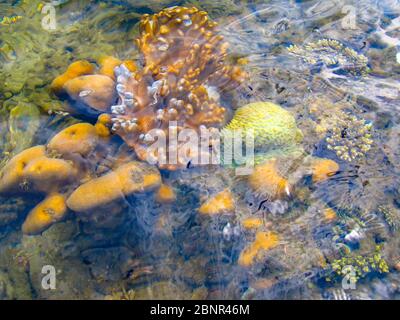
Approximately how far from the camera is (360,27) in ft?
18.9

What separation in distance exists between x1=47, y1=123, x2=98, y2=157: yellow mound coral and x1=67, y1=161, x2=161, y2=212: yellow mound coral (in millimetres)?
424

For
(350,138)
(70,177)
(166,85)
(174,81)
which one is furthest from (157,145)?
(350,138)

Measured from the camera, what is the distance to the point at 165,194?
133 inches

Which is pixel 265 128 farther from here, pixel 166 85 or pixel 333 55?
pixel 333 55

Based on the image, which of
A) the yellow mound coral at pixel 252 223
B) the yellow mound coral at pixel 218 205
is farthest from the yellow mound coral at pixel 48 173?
the yellow mound coral at pixel 252 223

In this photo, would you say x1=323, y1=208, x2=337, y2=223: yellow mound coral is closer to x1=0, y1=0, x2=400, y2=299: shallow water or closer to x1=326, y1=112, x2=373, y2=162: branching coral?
x1=0, y1=0, x2=400, y2=299: shallow water

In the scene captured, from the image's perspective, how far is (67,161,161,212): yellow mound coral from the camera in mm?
3080

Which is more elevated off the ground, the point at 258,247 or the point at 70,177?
the point at 70,177

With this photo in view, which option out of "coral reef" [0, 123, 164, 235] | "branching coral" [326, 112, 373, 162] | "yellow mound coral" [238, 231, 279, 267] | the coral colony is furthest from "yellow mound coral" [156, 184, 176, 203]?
"branching coral" [326, 112, 373, 162]

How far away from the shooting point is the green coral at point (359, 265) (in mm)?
3457

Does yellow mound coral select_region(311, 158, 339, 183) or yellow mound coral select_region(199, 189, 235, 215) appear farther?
yellow mound coral select_region(311, 158, 339, 183)

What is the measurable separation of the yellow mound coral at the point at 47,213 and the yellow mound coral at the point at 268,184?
2.06m

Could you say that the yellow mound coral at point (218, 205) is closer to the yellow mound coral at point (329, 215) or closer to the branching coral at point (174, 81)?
the branching coral at point (174, 81)

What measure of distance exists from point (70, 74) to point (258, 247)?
298 centimetres
